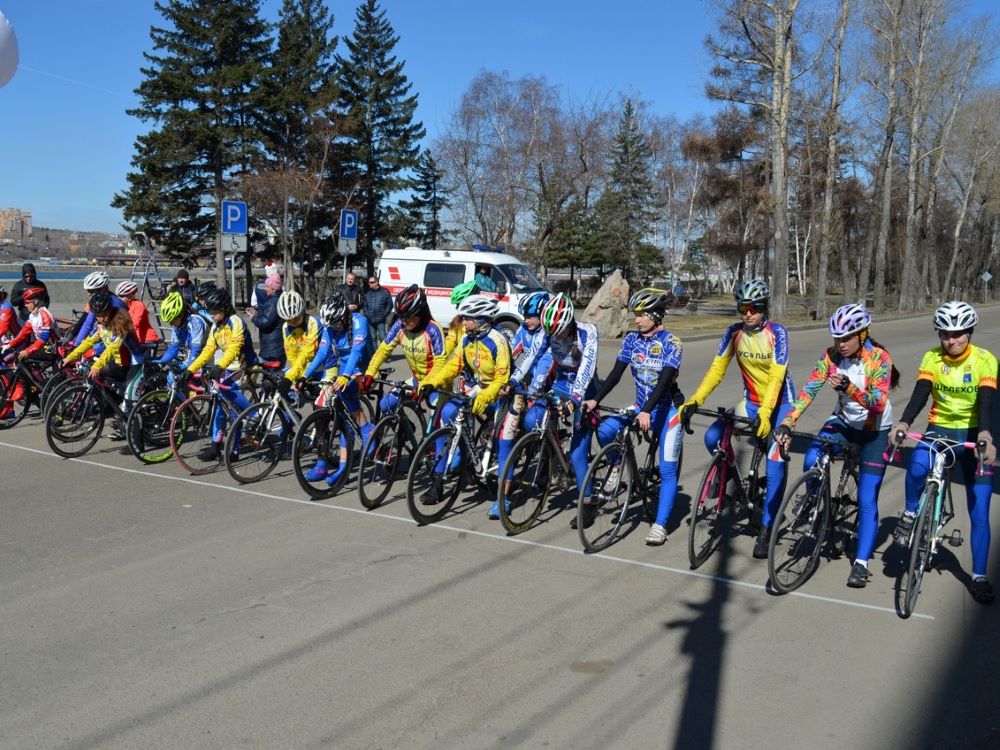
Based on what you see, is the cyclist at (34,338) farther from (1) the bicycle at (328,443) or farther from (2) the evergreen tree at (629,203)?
(2) the evergreen tree at (629,203)

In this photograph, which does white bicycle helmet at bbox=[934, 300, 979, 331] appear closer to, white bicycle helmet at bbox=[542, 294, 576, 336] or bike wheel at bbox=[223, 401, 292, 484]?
white bicycle helmet at bbox=[542, 294, 576, 336]

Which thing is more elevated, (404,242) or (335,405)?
(404,242)

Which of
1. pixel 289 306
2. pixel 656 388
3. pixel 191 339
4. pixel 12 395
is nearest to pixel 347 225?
pixel 12 395

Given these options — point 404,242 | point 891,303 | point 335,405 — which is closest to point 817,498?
point 335,405

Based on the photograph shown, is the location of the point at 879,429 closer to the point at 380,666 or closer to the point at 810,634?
the point at 810,634

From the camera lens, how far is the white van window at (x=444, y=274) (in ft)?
76.8

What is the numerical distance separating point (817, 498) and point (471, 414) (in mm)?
2920

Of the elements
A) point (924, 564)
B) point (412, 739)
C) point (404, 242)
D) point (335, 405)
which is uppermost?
point (404, 242)

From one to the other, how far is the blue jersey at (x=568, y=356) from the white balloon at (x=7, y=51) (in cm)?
960

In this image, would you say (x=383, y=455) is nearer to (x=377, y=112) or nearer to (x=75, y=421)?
(x=75, y=421)

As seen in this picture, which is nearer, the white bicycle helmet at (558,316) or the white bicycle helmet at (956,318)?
the white bicycle helmet at (956,318)

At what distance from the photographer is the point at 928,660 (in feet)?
15.1

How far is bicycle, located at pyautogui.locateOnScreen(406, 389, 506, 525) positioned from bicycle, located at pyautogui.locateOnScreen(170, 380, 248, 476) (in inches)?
103

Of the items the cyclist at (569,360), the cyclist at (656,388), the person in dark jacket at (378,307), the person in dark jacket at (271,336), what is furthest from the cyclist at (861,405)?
the person in dark jacket at (378,307)
